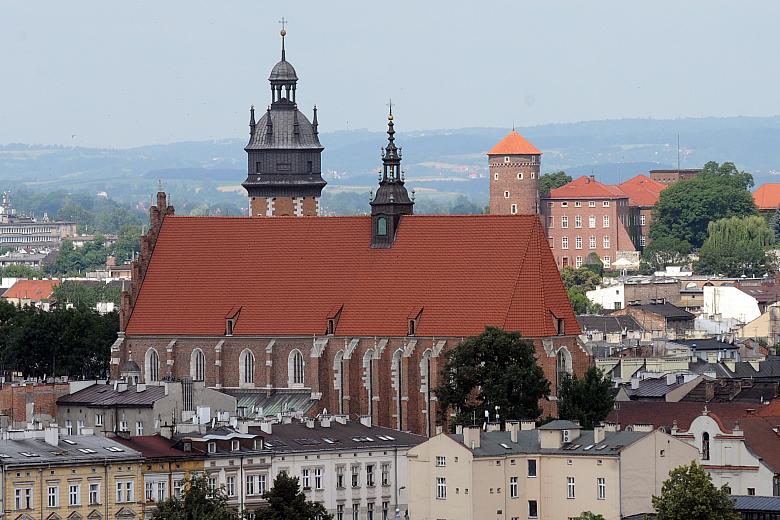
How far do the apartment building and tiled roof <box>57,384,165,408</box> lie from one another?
55.8 ft

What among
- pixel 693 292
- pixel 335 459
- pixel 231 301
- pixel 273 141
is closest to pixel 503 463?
pixel 335 459

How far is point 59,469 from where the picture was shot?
88688 mm

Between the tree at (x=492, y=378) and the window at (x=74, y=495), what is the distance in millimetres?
19616

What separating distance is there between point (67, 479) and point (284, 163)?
55572mm

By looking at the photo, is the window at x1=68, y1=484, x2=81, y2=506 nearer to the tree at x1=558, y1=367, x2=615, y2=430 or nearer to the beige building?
the beige building

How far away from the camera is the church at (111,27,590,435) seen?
113 meters

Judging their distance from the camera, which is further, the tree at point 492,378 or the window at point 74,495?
the tree at point 492,378

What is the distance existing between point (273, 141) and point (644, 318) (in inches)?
1514

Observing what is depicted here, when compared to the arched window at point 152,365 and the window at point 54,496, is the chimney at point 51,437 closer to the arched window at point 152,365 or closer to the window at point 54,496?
the window at point 54,496

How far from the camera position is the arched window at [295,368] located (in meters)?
117

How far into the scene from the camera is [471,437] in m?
91.7

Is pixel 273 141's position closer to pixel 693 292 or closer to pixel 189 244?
pixel 189 244

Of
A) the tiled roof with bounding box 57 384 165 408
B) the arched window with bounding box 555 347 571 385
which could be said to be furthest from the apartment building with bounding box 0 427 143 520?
the arched window with bounding box 555 347 571 385

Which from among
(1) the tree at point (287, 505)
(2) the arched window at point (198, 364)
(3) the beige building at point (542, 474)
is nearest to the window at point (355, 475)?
(3) the beige building at point (542, 474)
